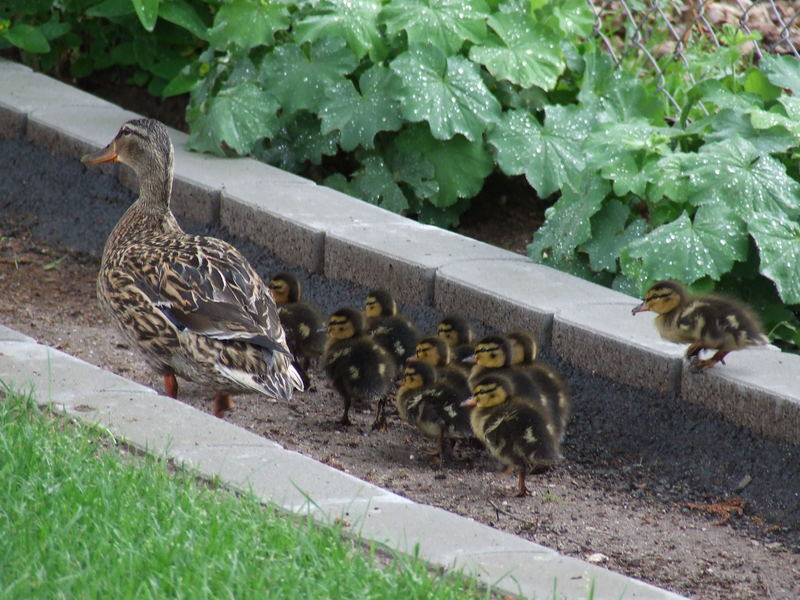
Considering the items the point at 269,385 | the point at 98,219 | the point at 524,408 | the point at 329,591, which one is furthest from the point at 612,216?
the point at 329,591

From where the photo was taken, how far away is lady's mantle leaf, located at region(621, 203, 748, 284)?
214 inches

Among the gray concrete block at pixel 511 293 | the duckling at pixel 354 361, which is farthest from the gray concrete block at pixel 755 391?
the duckling at pixel 354 361

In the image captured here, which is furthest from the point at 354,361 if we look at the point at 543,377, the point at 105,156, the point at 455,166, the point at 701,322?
the point at 455,166

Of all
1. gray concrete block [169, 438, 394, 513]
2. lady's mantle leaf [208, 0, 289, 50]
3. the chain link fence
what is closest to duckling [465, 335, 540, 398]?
gray concrete block [169, 438, 394, 513]

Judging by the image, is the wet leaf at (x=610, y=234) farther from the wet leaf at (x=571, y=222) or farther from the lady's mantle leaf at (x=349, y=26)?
the lady's mantle leaf at (x=349, y=26)

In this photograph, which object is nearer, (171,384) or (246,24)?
(171,384)

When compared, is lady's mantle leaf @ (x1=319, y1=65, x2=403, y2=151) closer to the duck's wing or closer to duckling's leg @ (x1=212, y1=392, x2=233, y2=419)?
the duck's wing

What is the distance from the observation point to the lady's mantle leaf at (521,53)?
669cm

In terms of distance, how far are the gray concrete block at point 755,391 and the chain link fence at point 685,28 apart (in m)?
2.86

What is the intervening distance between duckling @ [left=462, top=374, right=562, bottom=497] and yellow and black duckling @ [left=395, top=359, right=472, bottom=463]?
0.10 meters

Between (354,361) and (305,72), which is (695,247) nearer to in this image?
(354,361)

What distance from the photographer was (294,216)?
20.0 ft

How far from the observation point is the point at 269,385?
485 centimetres

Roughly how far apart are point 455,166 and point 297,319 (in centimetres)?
148
